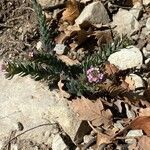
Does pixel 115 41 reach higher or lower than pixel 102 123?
higher

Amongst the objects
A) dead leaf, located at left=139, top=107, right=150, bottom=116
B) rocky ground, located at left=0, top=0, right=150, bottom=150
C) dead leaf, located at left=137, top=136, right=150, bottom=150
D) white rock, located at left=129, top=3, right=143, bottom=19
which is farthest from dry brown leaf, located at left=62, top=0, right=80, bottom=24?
dead leaf, located at left=137, top=136, right=150, bottom=150

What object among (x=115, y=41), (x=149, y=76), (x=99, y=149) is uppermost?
(x=115, y=41)

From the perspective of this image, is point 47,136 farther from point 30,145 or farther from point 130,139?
point 130,139

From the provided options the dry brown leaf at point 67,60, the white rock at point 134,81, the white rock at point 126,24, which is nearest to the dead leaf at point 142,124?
the white rock at point 134,81

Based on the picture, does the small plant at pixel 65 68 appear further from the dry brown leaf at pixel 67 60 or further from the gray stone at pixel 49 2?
the gray stone at pixel 49 2

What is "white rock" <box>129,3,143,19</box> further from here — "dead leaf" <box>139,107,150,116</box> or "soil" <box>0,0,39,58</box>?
"dead leaf" <box>139,107,150,116</box>

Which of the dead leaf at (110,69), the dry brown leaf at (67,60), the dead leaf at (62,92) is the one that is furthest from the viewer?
the dry brown leaf at (67,60)

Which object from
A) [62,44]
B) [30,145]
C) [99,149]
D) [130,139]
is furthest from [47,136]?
[62,44]

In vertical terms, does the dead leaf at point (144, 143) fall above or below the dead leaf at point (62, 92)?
below
